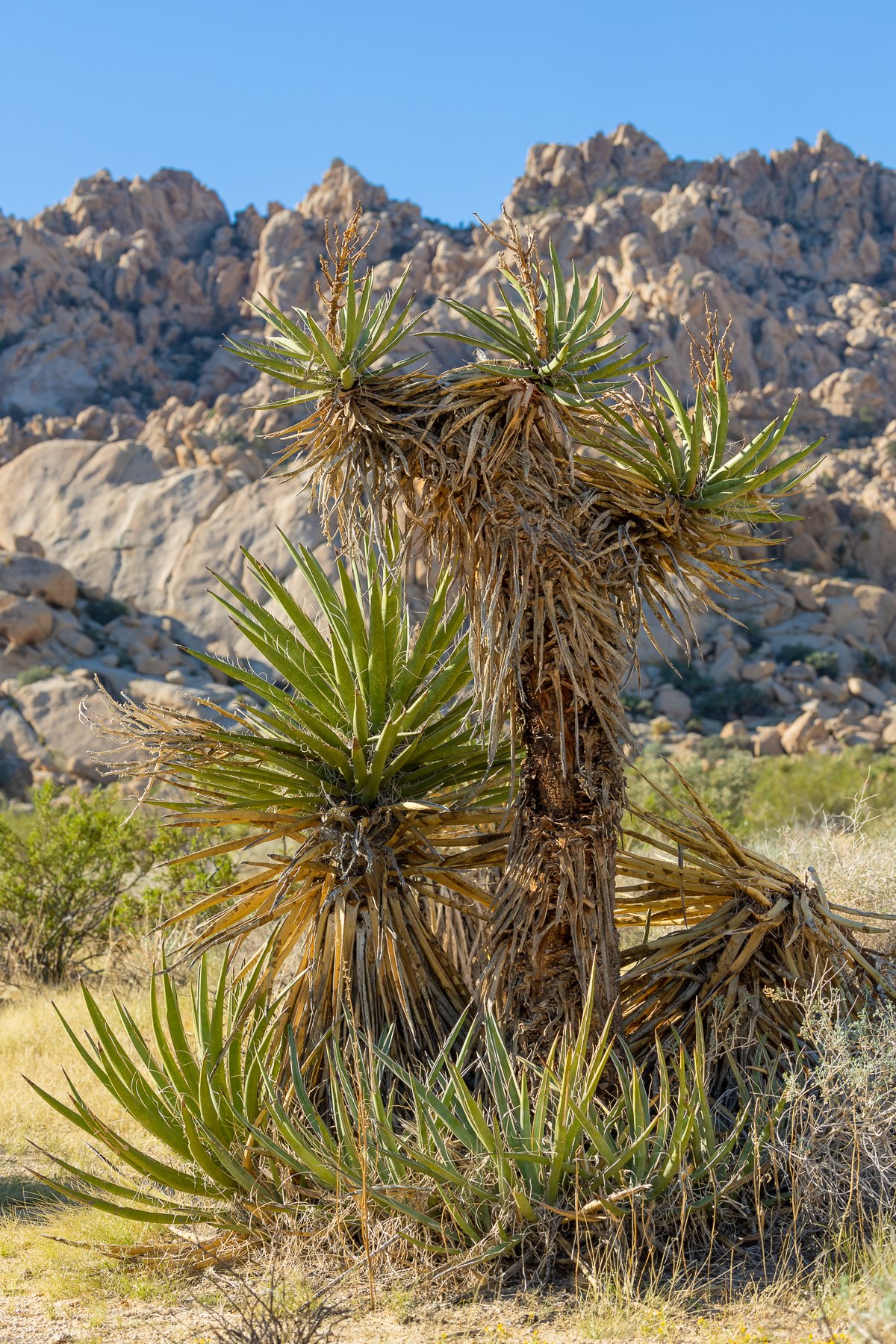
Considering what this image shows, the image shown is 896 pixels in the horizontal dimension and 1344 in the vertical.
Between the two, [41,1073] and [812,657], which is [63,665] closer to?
[812,657]

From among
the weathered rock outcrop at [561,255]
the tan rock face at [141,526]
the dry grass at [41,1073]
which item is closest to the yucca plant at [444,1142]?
the dry grass at [41,1073]

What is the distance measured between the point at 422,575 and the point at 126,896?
6458 millimetres

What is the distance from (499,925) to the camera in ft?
12.8

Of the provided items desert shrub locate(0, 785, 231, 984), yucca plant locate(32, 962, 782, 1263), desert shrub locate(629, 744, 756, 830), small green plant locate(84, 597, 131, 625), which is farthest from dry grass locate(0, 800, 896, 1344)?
small green plant locate(84, 597, 131, 625)

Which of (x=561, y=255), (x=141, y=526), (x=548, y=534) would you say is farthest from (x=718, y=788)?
(x=561, y=255)

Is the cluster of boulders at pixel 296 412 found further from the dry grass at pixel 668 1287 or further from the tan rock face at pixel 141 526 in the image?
the dry grass at pixel 668 1287

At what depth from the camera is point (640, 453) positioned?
3.96 m

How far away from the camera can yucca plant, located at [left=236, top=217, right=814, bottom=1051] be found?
3.71 metres

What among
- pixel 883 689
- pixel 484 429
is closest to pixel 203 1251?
pixel 484 429

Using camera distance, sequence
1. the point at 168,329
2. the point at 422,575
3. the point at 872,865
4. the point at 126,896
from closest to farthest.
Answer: the point at 422,575, the point at 872,865, the point at 126,896, the point at 168,329

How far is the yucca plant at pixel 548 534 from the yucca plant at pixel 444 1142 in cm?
41

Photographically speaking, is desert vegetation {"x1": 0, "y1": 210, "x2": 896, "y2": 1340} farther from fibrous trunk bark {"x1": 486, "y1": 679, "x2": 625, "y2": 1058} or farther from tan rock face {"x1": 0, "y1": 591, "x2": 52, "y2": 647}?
tan rock face {"x1": 0, "y1": 591, "x2": 52, "y2": 647}

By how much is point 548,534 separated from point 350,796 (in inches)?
53.4

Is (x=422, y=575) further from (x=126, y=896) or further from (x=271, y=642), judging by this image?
(x=126, y=896)
